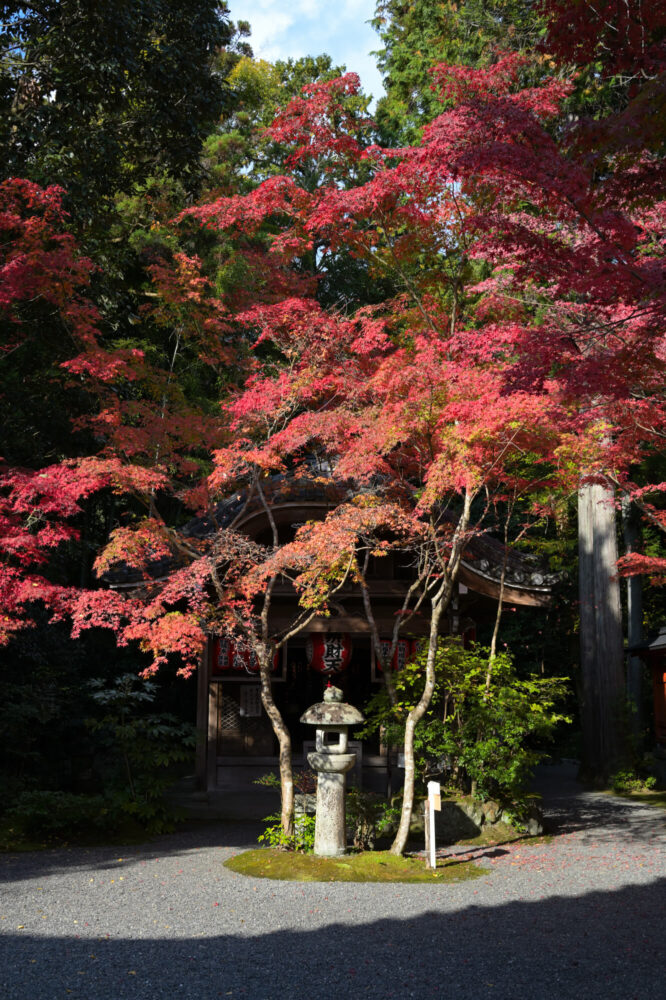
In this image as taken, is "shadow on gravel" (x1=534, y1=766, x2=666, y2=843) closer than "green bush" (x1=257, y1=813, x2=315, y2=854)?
No

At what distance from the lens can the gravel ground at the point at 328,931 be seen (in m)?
4.82

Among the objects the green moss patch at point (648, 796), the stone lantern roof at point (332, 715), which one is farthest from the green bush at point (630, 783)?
the stone lantern roof at point (332, 715)

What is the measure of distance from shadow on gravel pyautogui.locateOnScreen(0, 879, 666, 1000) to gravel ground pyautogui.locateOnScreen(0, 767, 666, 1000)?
0.05 ft

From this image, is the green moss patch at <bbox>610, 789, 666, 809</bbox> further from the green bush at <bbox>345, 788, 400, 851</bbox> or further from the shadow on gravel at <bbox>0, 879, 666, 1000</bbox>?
the shadow on gravel at <bbox>0, 879, 666, 1000</bbox>

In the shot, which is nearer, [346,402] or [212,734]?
[346,402]

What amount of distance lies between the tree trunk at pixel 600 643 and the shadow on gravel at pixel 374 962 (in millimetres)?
8939

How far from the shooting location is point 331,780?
877 cm

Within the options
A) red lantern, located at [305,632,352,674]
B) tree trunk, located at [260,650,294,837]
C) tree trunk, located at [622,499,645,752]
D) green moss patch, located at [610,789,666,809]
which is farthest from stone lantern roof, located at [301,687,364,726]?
tree trunk, located at [622,499,645,752]

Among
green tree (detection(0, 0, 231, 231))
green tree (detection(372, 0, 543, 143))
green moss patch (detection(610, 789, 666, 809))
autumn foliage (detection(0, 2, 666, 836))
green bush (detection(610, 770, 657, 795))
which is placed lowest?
green moss patch (detection(610, 789, 666, 809))

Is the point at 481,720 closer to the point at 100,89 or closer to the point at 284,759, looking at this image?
the point at 284,759

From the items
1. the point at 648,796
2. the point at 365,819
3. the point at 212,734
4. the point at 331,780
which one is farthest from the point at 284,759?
the point at 648,796

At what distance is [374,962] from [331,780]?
11.6 ft

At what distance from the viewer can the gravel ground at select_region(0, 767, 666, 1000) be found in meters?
4.82

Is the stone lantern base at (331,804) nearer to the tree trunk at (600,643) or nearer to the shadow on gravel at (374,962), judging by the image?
the shadow on gravel at (374,962)
